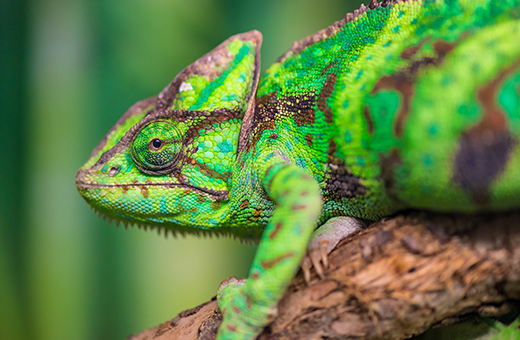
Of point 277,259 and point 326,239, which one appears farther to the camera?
point 326,239

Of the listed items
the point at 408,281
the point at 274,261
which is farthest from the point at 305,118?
Answer: the point at 408,281

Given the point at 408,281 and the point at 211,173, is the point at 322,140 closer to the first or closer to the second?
the point at 211,173

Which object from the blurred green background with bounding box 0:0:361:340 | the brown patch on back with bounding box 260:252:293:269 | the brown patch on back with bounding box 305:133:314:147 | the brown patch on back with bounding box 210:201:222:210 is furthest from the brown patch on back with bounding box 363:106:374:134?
the blurred green background with bounding box 0:0:361:340

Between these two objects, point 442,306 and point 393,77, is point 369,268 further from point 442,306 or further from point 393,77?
point 393,77

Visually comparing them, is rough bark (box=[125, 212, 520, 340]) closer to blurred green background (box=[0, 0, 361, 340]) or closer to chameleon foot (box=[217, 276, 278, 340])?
chameleon foot (box=[217, 276, 278, 340])

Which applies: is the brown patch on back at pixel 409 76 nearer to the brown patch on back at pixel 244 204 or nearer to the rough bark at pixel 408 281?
the rough bark at pixel 408 281

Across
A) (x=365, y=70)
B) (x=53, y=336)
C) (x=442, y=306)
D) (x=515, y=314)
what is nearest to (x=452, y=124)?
(x=365, y=70)
